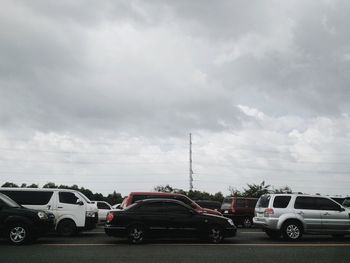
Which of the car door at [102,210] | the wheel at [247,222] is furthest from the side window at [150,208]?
the car door at [102,210]

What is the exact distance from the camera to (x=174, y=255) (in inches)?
442

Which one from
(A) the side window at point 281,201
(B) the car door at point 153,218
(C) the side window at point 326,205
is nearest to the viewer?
(B) the car door at point 153,218

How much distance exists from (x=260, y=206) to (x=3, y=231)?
9.27 metres

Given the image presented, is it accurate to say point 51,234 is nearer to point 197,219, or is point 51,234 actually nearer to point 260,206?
point 197,219

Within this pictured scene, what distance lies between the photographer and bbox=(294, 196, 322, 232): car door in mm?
15656

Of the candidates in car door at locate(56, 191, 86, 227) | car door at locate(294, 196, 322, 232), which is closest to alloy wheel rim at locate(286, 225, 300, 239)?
car door at locate(294, 196, 322, 232)

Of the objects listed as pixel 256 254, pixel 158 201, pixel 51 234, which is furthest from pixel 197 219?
pixel 51 234

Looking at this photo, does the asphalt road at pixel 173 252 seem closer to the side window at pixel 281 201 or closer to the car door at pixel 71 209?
the side window at pixel 281 201

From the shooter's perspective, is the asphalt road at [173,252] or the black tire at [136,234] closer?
the asphalt road at [173,252]

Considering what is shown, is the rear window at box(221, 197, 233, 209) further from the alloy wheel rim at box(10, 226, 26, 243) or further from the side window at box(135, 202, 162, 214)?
the alloy wheel rim at box(10, 226, 26, 243)

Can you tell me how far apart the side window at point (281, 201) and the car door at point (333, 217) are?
1.27 metres

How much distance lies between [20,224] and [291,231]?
9406 mm

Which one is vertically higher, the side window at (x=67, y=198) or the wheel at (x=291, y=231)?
the side window at (x=67, y=198)

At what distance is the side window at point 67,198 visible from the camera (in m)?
17.0
